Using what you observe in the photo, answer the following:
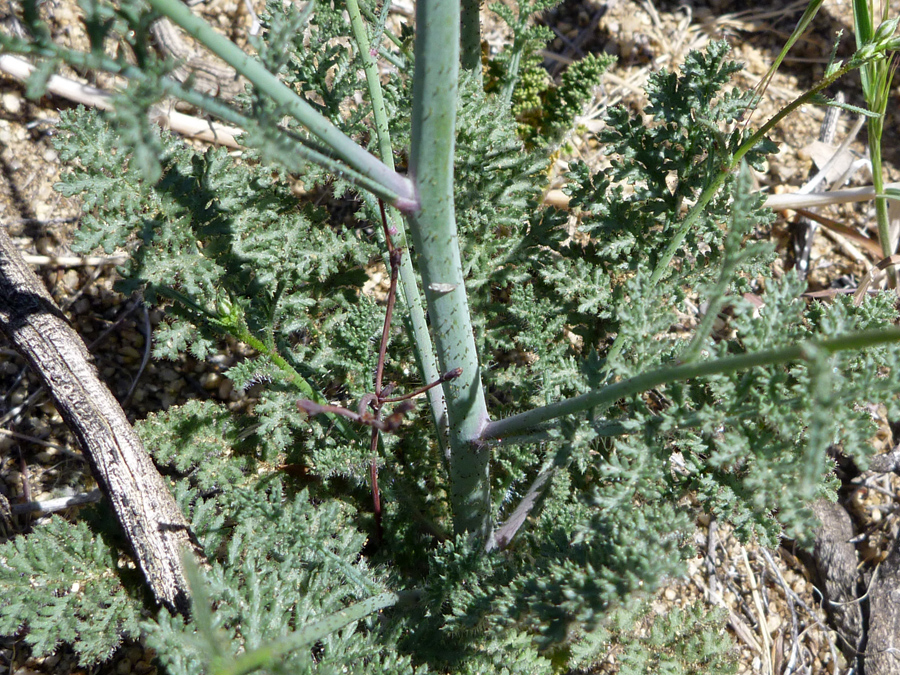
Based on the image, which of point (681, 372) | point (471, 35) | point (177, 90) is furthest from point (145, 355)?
point (681, 372)

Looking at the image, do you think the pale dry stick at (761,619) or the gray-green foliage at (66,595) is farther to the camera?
the pale dry stick at (761,619)

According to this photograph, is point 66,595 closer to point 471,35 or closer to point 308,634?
point 308,634

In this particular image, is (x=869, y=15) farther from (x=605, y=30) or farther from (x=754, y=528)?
(x=605, y=30)

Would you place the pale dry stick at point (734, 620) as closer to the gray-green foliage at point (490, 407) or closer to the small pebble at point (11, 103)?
the gray-green foliage at point (490, 407)

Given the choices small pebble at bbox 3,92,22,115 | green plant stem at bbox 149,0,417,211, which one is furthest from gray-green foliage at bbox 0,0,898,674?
small pebble at bbox 3,92,22,115

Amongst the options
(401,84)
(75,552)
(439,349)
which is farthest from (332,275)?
(75,552)

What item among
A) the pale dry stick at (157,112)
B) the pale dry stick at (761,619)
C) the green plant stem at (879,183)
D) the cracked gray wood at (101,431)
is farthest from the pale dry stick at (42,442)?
the green plant stem at (879,183)
